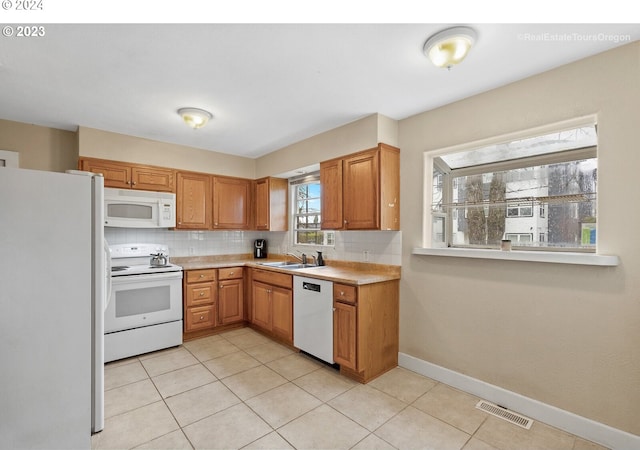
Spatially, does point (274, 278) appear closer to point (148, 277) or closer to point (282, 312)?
point (282, 312)

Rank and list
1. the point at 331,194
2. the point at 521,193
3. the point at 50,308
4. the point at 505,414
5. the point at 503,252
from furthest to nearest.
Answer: the point at 331,194, the point at 521,193, the point at 503,252, the point at 505,414, the point at 50,308

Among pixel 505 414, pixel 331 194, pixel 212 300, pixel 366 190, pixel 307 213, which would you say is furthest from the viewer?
pixel 307 213

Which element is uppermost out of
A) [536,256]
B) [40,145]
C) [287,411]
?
[40,145]

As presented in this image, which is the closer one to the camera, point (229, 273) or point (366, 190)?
point (366, 190)

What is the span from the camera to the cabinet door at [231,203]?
4258mm

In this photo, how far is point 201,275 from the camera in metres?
3.73

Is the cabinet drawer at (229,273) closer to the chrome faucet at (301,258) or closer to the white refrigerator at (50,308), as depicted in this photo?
the chrome faucet at (301,258)

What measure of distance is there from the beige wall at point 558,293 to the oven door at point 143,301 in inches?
105

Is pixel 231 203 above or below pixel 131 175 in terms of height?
below

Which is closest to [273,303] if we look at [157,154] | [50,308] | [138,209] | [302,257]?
[302,257]

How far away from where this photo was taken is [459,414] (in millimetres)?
2160

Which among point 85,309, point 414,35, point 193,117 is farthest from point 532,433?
point 193,117

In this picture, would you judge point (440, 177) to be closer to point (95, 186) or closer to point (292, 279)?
point (292, 279)

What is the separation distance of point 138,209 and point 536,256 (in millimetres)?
3942
